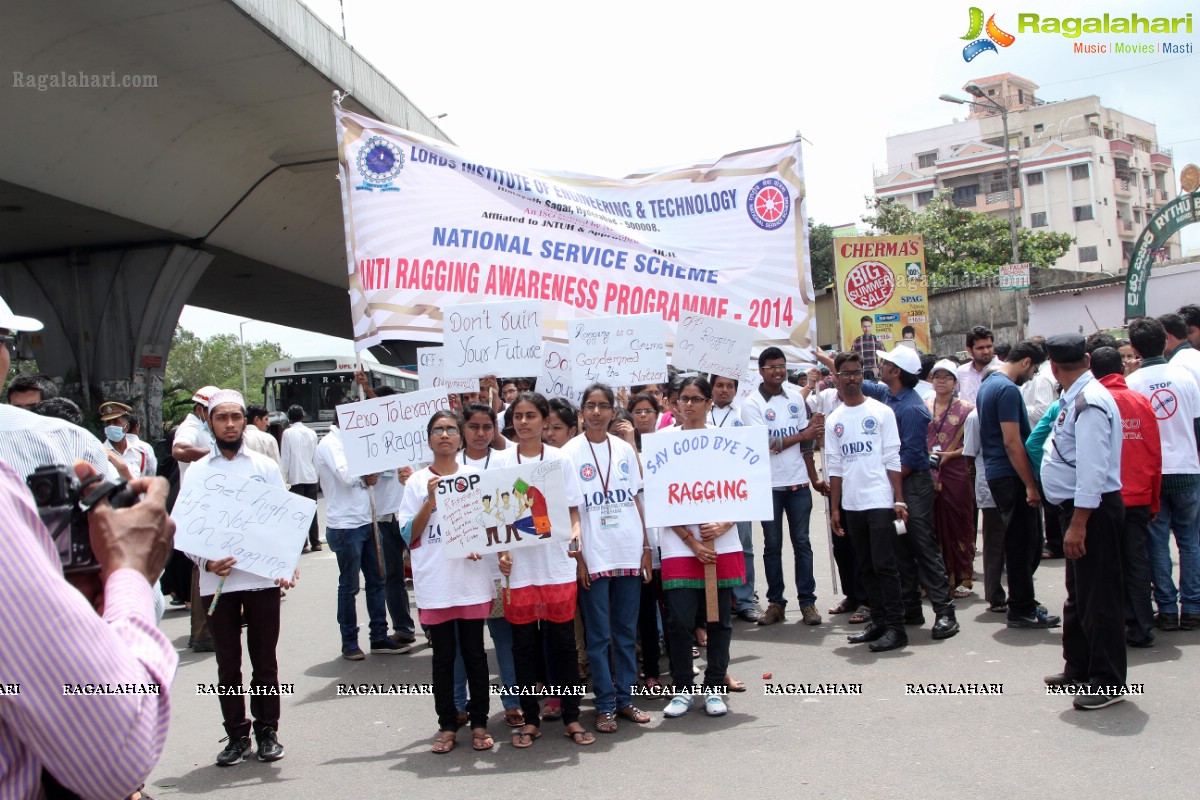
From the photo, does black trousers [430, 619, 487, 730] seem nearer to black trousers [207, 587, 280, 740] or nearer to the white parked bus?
black trousers [207, 587, 280, 740]

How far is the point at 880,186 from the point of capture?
3479 inches

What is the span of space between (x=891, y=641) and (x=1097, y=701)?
1766 mm

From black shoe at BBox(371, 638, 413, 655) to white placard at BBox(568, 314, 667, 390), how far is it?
256cm

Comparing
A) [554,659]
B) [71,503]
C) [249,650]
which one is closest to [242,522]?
[249,650]

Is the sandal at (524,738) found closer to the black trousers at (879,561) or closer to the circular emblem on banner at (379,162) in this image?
the black trousers at (879,561)

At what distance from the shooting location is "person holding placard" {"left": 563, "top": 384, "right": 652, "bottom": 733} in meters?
5.95

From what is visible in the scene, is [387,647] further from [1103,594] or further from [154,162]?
[154,162]

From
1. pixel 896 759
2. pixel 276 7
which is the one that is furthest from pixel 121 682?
pixel 276 7

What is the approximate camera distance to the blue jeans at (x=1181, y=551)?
7.04 meters

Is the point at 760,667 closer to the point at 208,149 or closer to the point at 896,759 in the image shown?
the point at 896,759

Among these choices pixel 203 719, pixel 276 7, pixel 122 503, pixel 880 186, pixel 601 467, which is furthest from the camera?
pixel 880 186

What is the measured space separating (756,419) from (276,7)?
993 centimetres

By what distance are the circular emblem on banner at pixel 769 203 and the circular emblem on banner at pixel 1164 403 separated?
300cm

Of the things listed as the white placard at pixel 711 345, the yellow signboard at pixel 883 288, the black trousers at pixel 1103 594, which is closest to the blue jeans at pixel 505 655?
the white placard at pixel 711 345
